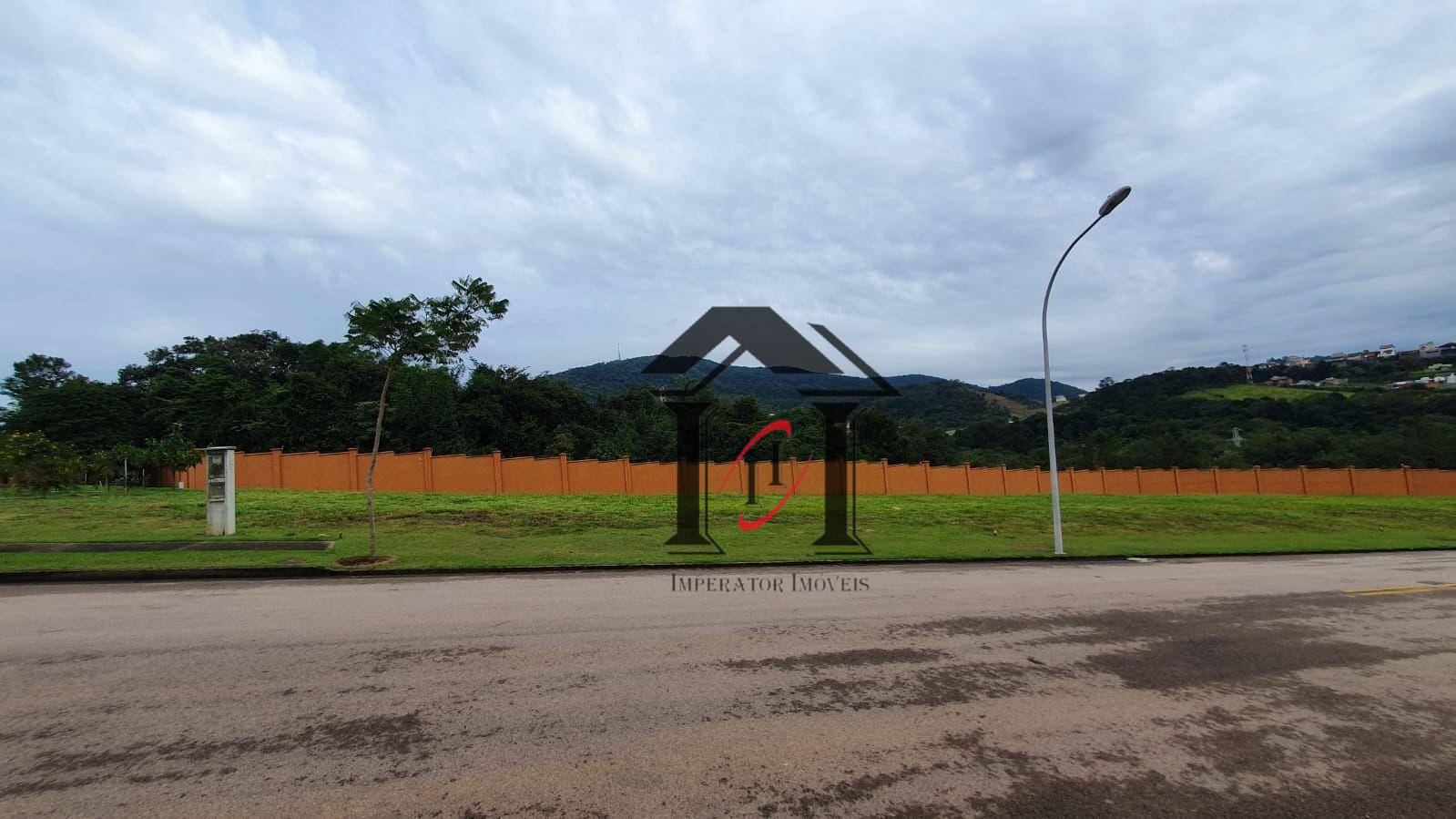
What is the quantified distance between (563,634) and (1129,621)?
6686 mm

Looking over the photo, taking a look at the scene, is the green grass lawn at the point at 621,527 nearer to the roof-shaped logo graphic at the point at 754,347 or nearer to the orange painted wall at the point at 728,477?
the orange painted wall at the point at 728,477

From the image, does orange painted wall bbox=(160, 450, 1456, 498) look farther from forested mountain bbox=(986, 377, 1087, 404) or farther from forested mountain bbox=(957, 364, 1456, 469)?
forested mountain bbox=(986, 377, 1087, 404)

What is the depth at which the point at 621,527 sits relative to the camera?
713 inches

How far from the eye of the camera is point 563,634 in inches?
255

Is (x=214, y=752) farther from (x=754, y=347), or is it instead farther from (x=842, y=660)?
(x=754, y=347)

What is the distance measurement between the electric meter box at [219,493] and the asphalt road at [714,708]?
5598mm

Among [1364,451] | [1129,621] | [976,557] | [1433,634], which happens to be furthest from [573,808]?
[1364,451]

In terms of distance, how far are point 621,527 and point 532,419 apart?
Answer: 3200cm

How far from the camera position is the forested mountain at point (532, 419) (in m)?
40.2

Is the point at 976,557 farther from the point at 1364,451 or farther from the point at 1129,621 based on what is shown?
the point at 1364,451

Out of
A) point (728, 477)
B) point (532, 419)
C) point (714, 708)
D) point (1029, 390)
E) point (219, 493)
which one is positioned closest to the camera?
point (714, 708)

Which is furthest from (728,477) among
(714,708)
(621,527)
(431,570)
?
(714,708)

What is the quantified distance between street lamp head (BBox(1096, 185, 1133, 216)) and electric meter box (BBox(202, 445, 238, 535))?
19.5 m

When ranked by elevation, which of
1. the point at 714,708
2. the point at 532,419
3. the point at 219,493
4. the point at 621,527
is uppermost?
the point at 532,419
